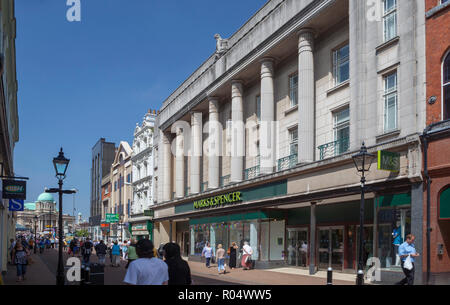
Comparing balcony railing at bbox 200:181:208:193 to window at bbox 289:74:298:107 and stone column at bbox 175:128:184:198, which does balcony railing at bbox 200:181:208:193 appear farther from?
window at bbox 289:74:298:107

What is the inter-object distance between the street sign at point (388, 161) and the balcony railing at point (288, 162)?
26.8 feet

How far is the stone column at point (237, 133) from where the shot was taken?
3198 centimetres

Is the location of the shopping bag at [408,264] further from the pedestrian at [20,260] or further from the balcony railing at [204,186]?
the balcony railing at [204,186]

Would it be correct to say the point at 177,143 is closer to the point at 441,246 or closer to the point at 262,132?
the point at 262,132

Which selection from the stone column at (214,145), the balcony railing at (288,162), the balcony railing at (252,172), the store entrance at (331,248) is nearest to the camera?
the store entrance at (331,248)

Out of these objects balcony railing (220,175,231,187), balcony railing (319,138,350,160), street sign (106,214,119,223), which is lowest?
street sign (106,214,119,223)

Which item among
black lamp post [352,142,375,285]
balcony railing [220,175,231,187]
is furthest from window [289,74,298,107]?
black lamp post [352,142,375,285]

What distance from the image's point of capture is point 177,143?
4353 centimetres

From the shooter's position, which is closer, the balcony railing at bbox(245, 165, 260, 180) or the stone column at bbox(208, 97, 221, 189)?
the balcony railing at bbox(245, 165, 260, 180)

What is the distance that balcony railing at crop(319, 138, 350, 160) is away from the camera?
73.9 feet

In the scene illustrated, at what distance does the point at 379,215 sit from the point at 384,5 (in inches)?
328

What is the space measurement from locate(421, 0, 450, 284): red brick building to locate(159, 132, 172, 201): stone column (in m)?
31.3

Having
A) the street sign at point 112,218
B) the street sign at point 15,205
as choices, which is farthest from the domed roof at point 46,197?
the street sign at point 15,205
